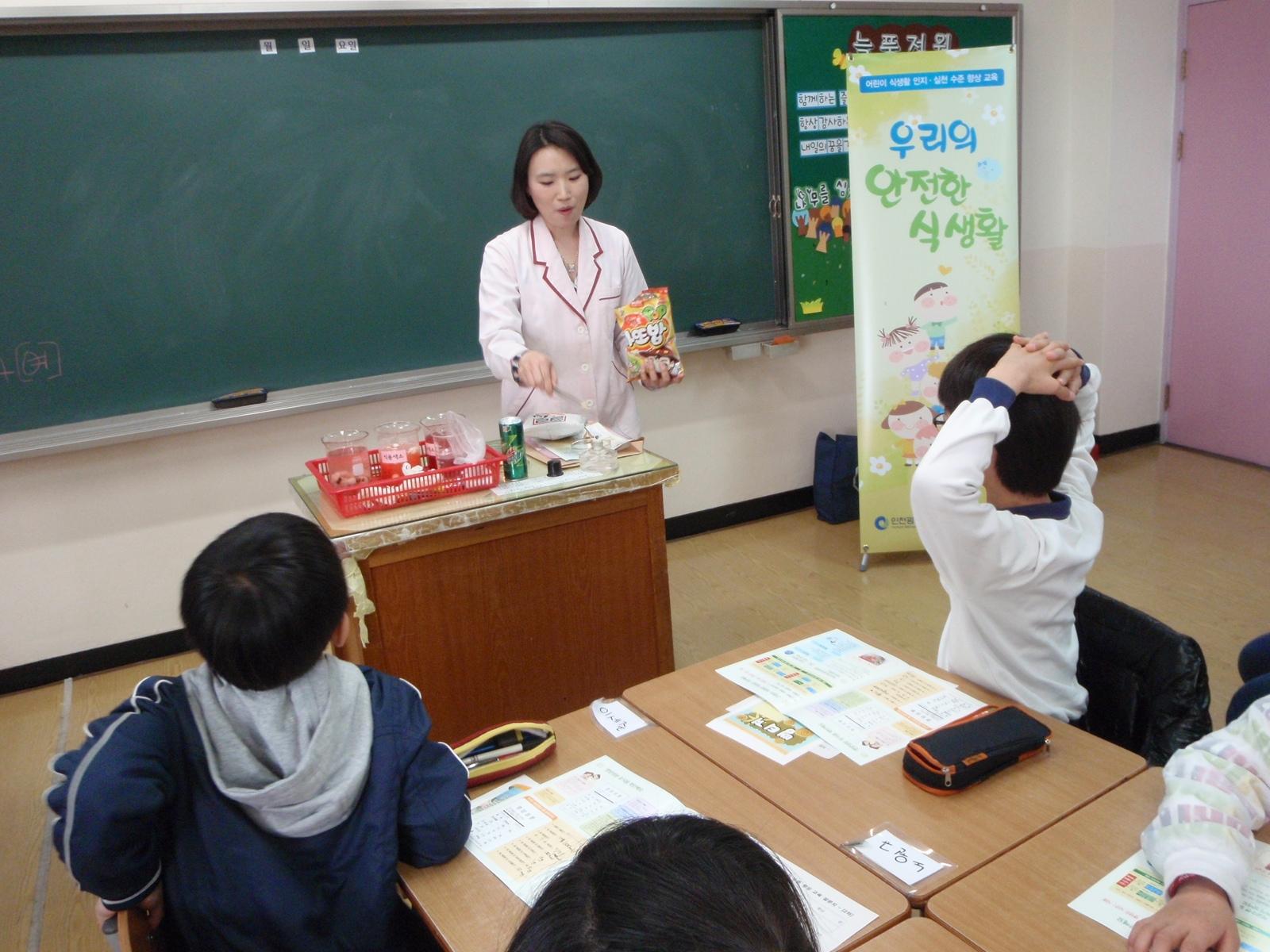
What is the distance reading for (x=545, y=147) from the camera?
9.14ft

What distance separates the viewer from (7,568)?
3.30m

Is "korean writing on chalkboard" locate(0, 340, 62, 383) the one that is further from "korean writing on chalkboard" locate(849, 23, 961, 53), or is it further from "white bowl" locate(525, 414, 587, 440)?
"korean writing on chalkboard" locate(849, 23, 961, 53)

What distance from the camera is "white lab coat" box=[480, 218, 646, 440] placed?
115 inches

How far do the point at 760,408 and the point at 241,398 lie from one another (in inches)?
84.9

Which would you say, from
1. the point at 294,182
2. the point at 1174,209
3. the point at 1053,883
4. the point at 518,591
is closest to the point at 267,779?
the point at 1053,883

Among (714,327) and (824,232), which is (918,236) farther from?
(714,327)

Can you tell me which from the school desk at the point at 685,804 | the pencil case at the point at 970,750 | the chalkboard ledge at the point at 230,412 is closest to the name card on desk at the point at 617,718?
the school desk at the point at 685,804

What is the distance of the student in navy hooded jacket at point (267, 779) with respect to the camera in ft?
3.90

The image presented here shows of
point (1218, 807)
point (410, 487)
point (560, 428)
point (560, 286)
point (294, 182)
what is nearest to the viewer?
point (1218, 807)

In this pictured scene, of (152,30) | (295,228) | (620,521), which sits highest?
(152,30)

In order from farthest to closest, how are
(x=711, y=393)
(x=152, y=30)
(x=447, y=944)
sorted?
(x=711, y=393) → (x=152, y=30) → (x=447, y=944)

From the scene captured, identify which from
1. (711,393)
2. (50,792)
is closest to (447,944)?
(50,792)

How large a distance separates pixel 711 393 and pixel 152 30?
240cm

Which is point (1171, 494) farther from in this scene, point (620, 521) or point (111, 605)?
point (111, 605)
